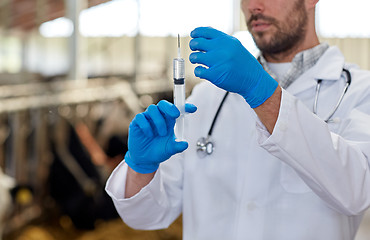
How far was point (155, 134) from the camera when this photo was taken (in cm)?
92

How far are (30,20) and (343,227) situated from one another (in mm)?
4039

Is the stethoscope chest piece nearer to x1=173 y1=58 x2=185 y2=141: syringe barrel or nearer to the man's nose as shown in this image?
x1=173 y1=58 x2=185 y2=141: syringe barrel

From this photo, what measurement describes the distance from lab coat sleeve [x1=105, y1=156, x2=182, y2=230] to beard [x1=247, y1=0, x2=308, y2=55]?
39cm

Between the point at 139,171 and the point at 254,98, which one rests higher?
the point at 254,98

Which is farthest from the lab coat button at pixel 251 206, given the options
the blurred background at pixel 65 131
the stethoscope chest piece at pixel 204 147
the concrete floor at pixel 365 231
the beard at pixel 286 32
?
the concrete floor at pixel 365 231

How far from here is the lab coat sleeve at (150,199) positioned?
1.04m

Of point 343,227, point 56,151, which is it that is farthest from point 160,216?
point 56,151

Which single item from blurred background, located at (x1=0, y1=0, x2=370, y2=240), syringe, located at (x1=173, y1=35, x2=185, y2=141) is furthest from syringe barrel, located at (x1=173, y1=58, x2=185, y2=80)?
blurred background, located at (x1=0, y1=0, x2=370, y2=240)

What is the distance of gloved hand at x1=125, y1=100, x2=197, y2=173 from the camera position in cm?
87

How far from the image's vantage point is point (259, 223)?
994 millimetres

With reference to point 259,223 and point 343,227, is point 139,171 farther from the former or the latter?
point 343,227

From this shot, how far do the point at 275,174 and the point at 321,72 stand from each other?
272 millimetres

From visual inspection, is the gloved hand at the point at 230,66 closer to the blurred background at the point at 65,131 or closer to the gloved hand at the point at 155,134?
the gloved hand at the point at 155,134

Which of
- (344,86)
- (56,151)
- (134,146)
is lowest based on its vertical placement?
(56,151)
